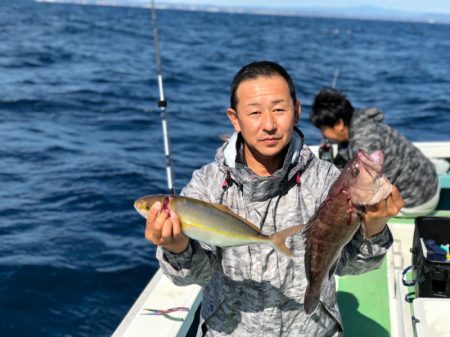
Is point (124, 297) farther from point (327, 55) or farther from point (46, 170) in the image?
point (327, 55)

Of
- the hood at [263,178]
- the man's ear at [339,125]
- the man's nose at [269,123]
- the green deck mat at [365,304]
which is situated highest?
the man's nose at [269,123]

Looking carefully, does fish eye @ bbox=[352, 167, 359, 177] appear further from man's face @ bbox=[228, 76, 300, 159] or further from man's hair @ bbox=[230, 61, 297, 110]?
man's hair @ bbox=[230, 61, 297, 110]

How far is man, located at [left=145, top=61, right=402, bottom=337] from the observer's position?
2730 millimetres

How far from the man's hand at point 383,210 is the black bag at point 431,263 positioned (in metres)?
1.63

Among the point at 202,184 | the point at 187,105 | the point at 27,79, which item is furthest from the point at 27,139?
the point at 202,184

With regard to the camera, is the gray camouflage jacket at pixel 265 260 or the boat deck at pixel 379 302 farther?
the boat deck at pixel 379 302

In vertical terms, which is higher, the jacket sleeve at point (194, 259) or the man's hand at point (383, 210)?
the man's hand at point (383, 210)

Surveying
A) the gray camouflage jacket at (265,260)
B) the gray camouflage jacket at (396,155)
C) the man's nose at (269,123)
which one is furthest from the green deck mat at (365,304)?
the man's nose at (269,123)

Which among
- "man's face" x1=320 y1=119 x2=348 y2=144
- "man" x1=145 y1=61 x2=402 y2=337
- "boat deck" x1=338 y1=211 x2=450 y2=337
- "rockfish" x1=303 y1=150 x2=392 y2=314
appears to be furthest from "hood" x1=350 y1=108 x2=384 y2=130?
"rockfish" x1=303 y1=150 x2=392 y2=314

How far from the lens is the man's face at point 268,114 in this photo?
2.71m

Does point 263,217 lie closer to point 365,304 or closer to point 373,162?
point 373,162

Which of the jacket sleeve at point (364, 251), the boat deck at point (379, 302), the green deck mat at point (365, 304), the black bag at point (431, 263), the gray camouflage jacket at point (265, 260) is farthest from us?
the green deck mat at point (365, 304)

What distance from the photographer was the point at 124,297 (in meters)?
6.93

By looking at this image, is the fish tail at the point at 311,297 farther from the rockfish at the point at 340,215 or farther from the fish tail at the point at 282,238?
the fish tail at the point at 282,238
